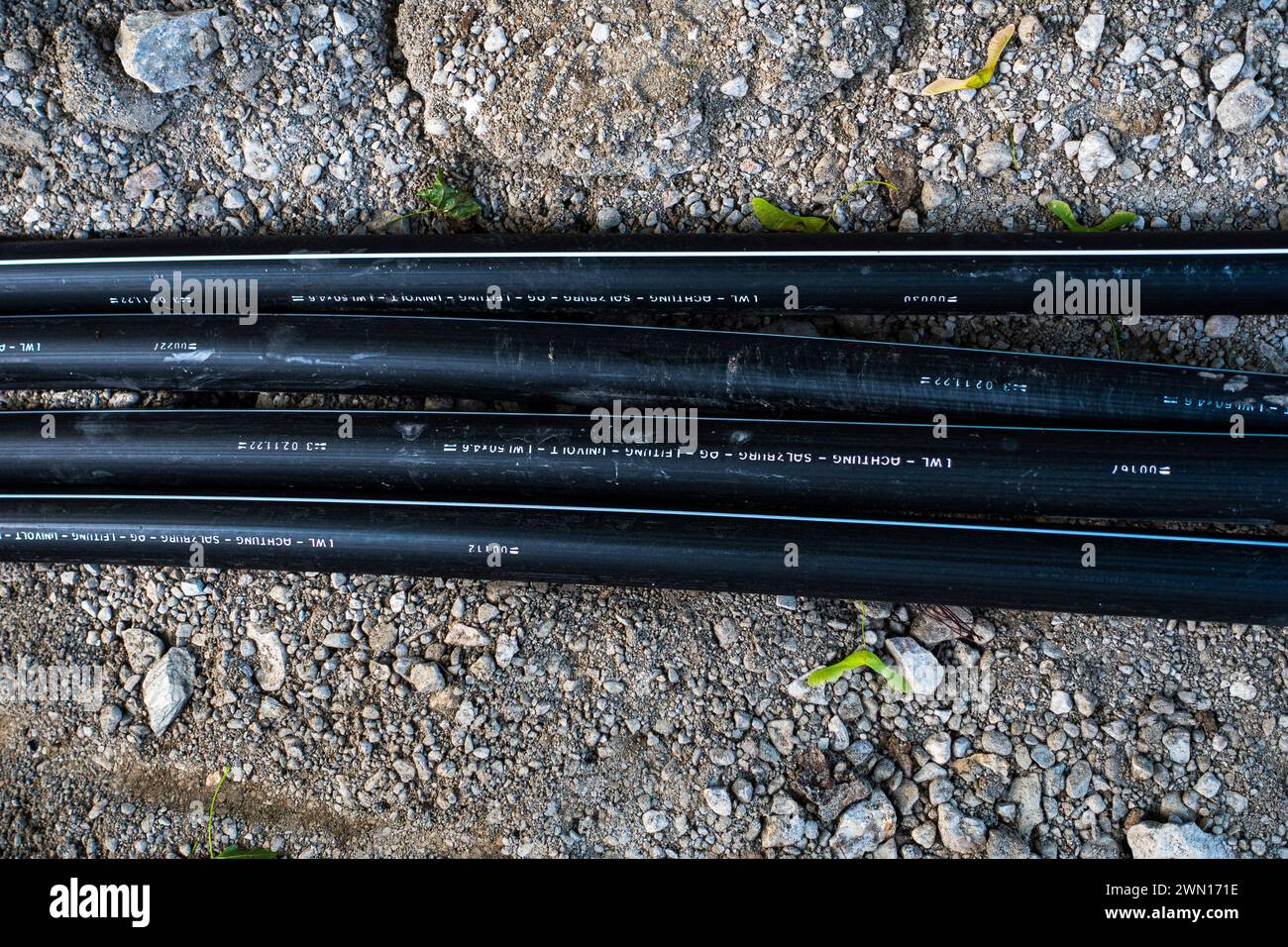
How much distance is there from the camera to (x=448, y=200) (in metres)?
1.88

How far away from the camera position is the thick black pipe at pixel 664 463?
158cm

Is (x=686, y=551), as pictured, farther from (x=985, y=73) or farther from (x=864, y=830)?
(x=985, y=73)

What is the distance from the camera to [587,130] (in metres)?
1.85

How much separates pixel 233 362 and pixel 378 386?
31 centimetres

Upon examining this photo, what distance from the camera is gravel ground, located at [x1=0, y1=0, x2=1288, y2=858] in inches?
68.6

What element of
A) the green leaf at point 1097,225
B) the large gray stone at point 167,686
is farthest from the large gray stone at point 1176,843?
the large gray stone at point 167,686

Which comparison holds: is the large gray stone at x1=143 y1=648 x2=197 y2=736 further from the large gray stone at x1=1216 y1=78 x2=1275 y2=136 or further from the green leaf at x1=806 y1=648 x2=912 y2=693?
the large gray stone at x1=1216 y1=78 x2=1275 y2=136

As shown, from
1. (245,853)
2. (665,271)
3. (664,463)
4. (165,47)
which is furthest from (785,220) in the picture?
(245,853)

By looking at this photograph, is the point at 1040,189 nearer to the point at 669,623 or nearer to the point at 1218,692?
the point at 1218,692

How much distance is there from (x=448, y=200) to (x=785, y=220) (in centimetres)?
77

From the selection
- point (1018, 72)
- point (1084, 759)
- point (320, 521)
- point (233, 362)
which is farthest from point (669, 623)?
point (1018, 72)

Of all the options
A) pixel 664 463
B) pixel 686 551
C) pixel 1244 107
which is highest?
pixel 1244 107

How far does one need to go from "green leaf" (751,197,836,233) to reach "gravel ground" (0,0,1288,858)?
39mm

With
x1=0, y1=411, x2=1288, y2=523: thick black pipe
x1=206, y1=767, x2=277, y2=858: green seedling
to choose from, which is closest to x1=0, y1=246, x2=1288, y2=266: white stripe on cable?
x1=0, y1=411, x2=1288, y2=523: thick black pipe
